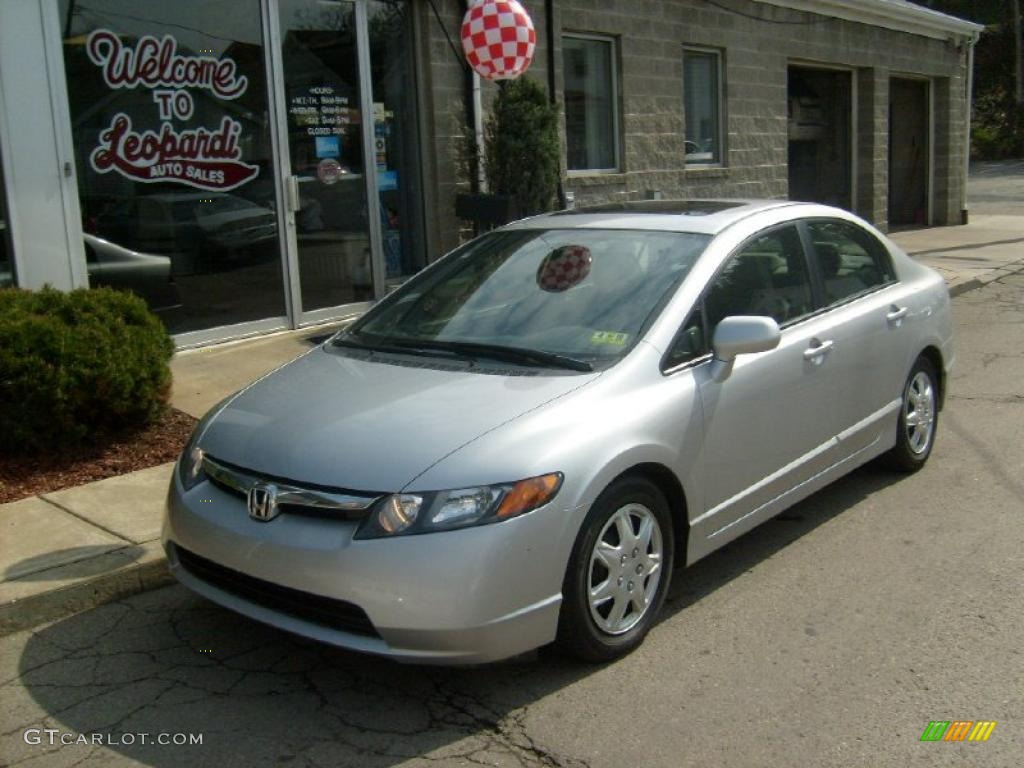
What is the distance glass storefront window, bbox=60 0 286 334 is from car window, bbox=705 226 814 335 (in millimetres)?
5182

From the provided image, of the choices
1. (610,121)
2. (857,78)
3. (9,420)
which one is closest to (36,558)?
(9,420)

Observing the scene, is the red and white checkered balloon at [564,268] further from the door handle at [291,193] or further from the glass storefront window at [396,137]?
the glass storefront window at [396,137]

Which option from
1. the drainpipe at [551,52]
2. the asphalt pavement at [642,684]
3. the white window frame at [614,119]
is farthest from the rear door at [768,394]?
the white window frame at [614,119]

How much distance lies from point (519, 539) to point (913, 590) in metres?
1.96

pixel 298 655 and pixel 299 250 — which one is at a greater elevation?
pixel 299 250

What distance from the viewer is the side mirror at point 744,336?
4.30 m

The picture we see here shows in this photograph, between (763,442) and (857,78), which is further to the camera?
(857,78)

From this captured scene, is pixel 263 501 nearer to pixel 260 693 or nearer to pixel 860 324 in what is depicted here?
pixel 260 693

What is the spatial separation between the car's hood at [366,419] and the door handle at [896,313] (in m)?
2.24

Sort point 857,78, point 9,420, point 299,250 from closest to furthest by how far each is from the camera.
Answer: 1. point 9,420
2. point 299,250
3. point 857,78

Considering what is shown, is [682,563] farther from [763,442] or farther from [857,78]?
[857,78]

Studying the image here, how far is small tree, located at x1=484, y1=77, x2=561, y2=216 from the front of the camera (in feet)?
34.0

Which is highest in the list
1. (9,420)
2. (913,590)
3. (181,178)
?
(181,178)

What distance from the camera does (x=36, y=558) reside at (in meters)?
4.86
